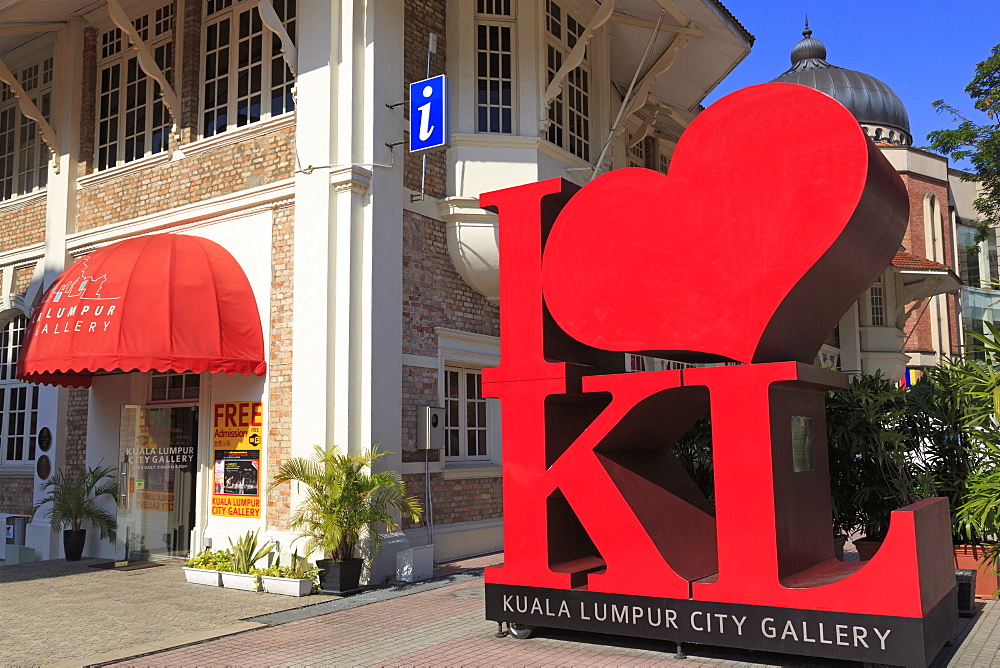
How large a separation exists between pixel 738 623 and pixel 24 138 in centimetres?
1659

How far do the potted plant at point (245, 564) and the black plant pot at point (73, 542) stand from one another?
4025 millimetres

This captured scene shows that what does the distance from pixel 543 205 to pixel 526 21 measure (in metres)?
6.41

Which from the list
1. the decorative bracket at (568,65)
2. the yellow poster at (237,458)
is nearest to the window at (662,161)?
the decorative bracket at (568,65)

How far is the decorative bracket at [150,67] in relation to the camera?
1318 cm

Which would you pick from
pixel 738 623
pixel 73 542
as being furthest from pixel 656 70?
pixel 73 542

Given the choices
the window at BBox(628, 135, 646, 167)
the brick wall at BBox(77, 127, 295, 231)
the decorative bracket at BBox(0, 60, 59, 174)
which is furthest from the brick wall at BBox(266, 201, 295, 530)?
the window at BBox(628, 135, 646, 167)

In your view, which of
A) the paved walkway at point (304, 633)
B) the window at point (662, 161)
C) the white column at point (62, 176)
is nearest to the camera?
the paved walkway at point (304, 633)

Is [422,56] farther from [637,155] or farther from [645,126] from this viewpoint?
[637,155]

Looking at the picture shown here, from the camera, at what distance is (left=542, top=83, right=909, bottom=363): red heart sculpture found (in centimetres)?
664

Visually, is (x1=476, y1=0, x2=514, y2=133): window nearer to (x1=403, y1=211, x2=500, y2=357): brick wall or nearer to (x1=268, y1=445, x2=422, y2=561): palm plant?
(x1=403, y1=211, x2=500, y2=357): brick wall

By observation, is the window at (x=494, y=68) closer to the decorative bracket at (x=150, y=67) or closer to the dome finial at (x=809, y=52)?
the decorative bracket at (x=150, y=67)

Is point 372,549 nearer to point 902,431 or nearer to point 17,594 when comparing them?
point 17,594

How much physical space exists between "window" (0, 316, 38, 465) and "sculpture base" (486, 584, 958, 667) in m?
11.6

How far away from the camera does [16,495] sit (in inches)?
620
